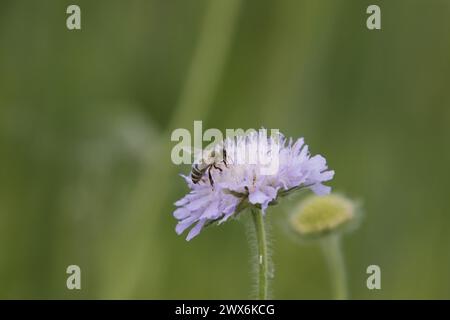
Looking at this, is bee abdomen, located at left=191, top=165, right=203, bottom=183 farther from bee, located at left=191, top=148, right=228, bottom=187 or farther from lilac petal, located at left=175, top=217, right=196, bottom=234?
lilac petal, located at left=175, top=217, right=196, bottom=234

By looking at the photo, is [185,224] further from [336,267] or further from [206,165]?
[336,267]

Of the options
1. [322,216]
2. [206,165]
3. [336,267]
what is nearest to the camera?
[206,165]

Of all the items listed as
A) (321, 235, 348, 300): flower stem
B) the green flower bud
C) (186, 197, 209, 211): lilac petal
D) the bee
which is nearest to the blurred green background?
the green flower bud

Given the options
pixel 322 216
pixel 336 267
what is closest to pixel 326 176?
pixel 336 267

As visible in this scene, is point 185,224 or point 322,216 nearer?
point 185,224

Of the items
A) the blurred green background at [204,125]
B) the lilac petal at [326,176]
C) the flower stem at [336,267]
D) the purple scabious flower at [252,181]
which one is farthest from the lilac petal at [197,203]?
the blurred green background at [204,125]

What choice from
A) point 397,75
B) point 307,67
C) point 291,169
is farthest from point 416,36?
point 291,169

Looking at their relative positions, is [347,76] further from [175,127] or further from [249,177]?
[249,177]

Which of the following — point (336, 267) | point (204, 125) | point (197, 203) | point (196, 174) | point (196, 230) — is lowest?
point (336, 267)
